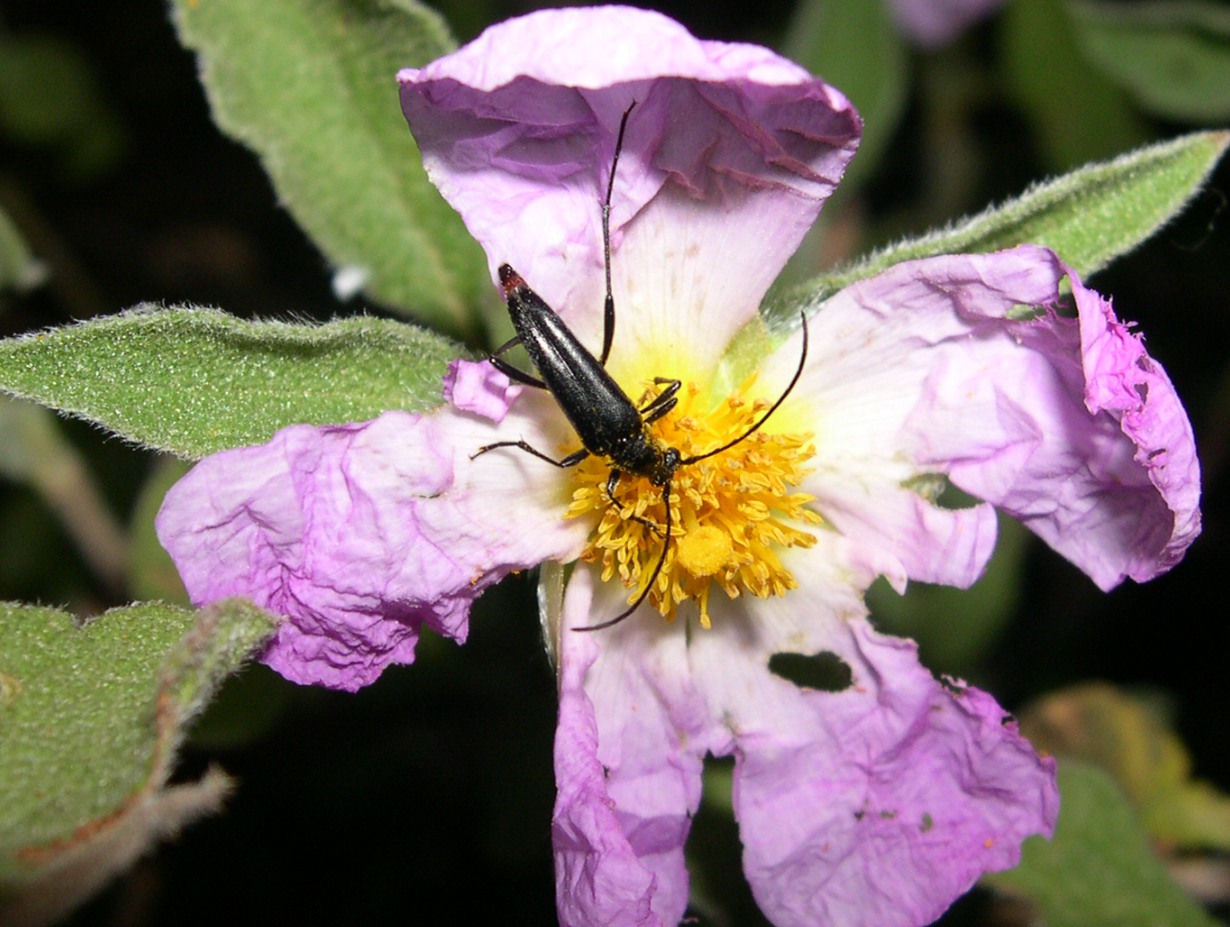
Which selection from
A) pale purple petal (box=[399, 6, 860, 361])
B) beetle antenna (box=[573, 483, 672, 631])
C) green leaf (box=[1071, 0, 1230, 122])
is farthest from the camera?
Result: green leaf (box=[1071, 0, 1230, 122])

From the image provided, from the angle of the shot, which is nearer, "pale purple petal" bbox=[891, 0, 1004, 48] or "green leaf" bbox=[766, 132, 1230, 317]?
"green leaf" bbox=[766, 132, 1230, 317]

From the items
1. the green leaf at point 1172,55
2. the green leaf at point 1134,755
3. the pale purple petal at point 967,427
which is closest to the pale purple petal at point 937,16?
the green leaf at point 1172,55

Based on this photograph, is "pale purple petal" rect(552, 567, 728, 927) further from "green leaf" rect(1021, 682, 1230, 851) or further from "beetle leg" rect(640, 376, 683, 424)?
"green leaf" rect(1021, 682, 1230, 851)

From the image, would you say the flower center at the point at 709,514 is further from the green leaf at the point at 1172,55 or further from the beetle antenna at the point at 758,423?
the green leaf at the point at 1172,55

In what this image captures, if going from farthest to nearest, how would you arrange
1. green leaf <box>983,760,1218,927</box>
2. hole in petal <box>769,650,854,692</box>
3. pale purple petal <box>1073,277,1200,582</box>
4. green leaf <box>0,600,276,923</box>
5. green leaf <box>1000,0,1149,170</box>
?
green leaf <box>1000,0,1149,170</box> < green leaf <box>983,760,1218,927</box> < hole in petal <box>769,650,854,692</box> < pale purple petal <box>1073,277,1200,582</box> < green leaf <box>0,600,276,923</box>

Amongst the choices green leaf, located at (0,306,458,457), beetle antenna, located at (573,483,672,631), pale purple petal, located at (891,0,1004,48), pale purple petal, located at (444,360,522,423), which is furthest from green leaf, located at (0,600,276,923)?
pale purple petal, located at (891,0,1004,48)

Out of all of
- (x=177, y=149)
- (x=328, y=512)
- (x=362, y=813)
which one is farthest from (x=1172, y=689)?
(x=177, y=149)

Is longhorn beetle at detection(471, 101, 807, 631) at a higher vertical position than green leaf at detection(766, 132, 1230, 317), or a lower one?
higher
